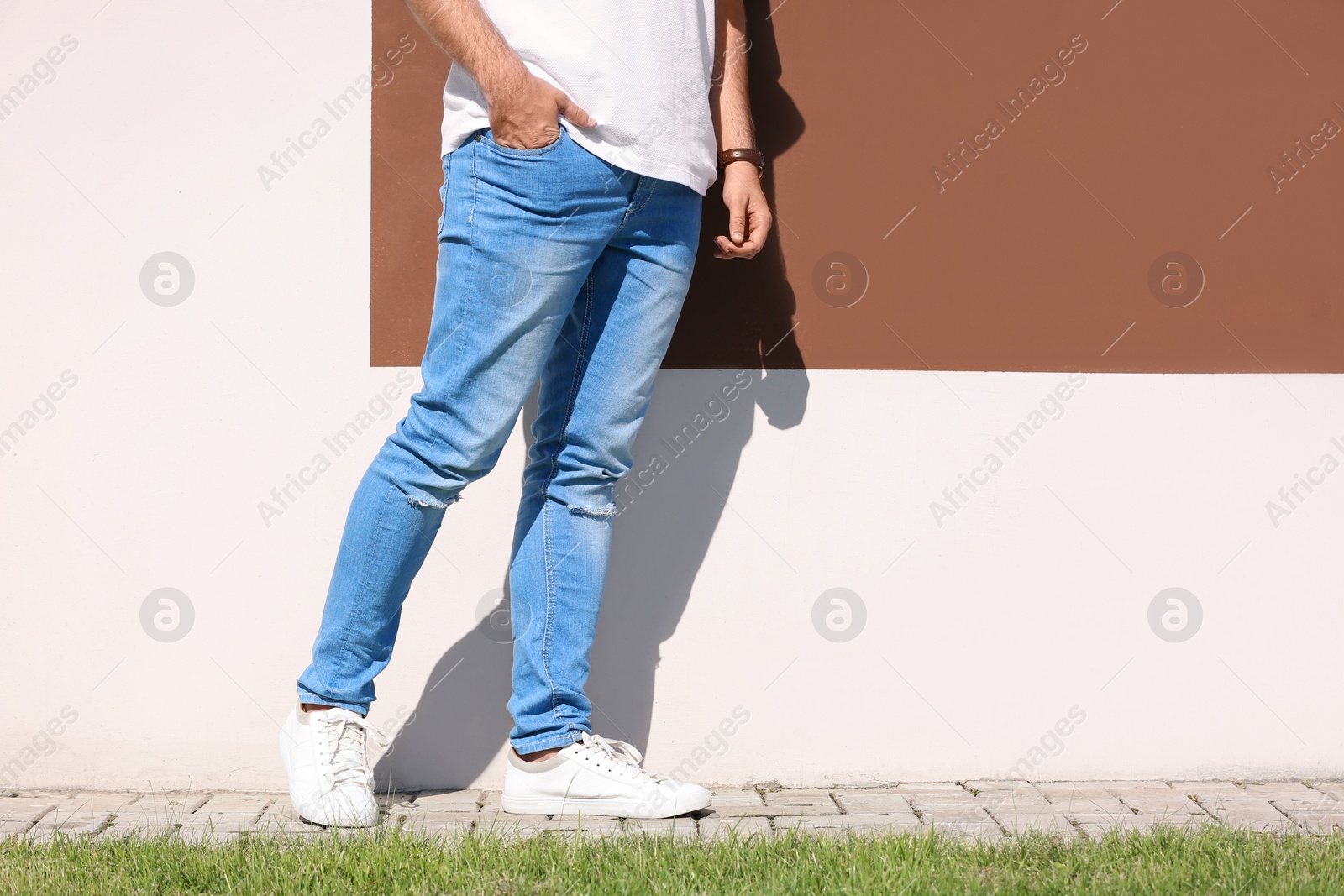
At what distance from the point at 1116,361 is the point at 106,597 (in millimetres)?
2555

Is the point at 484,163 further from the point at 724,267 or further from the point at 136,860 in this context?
the point at 136,860

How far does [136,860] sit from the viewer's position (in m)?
1.79

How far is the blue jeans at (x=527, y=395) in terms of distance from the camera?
6.62 ft

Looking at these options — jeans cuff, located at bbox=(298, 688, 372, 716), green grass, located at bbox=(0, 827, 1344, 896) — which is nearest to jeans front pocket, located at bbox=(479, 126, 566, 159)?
jeans cuff, located at bbox=(298, 688, 372, 716)

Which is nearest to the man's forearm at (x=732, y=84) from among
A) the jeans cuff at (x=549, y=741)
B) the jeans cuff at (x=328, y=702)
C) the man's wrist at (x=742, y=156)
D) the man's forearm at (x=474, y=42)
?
the man's wrist at (x=742, y=156)

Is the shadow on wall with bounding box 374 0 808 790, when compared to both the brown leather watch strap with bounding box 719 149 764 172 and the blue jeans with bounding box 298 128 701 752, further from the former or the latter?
the blue jeans with bounding box 298 128 701 752

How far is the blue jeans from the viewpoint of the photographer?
2.02 meters

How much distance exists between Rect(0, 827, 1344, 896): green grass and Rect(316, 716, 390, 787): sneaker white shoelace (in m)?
0.16

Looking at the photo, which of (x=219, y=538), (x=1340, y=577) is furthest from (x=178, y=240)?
(x=1340, y=577)

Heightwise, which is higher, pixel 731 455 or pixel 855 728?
pixel 731 455

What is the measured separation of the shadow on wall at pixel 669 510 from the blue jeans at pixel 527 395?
343 mm

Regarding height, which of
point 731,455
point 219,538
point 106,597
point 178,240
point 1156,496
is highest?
point 1156,496

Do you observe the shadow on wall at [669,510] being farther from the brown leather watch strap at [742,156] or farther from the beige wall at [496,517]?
the brown leather watch strap at [742,156]

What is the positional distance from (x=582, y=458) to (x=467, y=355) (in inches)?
13.7
